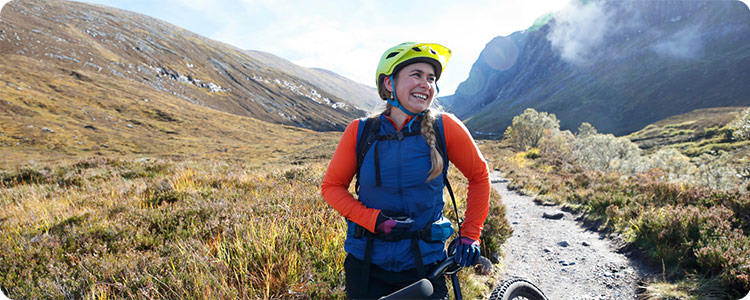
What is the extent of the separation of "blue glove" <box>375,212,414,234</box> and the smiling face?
3.05 ft

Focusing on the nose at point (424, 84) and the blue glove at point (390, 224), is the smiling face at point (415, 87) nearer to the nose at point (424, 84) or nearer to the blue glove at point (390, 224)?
the nose at point (424, 84)

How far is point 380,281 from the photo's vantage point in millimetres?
2381

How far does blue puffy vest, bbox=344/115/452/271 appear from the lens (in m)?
2.32

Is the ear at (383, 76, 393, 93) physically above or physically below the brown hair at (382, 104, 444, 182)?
above

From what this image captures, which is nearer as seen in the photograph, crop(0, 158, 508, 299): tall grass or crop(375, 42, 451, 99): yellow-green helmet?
crop(375, 42, 451, 99): yellow-green helmet

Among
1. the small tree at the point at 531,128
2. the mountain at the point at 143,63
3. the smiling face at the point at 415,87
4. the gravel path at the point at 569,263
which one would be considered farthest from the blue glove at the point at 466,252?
the mountain at the point at 143,63

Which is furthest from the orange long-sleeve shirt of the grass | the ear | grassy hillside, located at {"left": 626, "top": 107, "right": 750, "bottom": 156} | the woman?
grassy hillside, located at {"left": 626, "top": 107, "right": 750, "bottom": 156}

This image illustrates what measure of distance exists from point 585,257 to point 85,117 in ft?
294

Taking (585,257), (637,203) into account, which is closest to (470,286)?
(585,257)

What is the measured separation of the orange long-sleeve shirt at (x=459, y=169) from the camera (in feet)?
8.01

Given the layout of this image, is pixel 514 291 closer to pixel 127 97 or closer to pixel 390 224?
pixel 390 224

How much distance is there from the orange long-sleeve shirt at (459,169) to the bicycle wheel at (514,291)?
0.66 m

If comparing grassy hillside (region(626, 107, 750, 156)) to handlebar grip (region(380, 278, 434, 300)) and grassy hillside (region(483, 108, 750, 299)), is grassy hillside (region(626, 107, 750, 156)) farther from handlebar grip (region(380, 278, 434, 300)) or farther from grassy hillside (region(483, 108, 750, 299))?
handlebar grip (region(380, 278, 434, 300))

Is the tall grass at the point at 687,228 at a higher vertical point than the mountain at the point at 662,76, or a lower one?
lower
